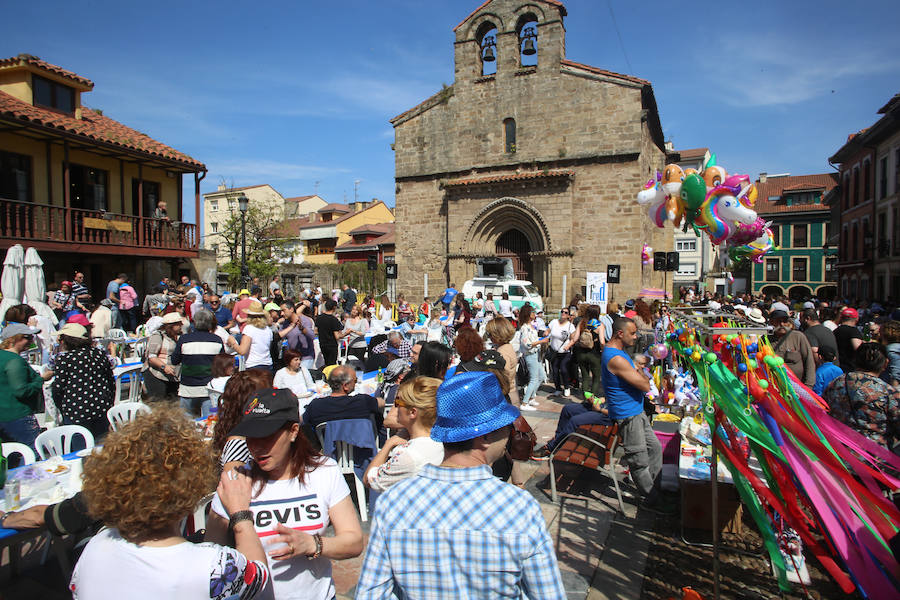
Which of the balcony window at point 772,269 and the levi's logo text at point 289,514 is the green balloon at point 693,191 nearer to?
the levi's logo text at point 289,514

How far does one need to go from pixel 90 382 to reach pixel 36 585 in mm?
1674

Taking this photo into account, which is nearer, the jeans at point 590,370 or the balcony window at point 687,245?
the jeans at point 590,370

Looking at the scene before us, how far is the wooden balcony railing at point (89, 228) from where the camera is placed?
13.6 m

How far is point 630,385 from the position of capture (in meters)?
4.44

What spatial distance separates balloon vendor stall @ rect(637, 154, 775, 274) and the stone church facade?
12.6 metres

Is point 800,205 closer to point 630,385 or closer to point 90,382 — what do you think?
point 630,385

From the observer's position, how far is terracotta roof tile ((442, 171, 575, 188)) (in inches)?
730

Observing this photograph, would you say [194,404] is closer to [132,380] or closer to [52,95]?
[132,380]

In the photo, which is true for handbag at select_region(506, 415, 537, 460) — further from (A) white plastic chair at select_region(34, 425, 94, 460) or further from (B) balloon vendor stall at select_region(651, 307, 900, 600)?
(A) white plastic chair at select_region(34, 425, 94, 460)

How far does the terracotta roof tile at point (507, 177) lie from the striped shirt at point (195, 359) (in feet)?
49.2

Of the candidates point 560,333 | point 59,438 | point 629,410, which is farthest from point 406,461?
point 560,333

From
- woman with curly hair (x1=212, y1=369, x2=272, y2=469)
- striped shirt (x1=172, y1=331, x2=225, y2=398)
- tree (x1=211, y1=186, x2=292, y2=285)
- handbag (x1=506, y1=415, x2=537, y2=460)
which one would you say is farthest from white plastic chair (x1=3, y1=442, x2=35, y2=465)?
tree (x1=211, y1=186, x2=292, y2=285)

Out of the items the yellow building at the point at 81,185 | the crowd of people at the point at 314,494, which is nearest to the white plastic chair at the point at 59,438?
the crowd of people at the point at 314,494

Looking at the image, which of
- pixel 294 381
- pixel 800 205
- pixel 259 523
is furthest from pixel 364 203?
pixel 259 523
